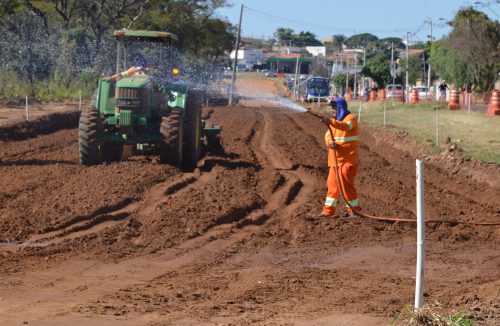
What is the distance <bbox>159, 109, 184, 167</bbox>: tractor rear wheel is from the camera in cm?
1803

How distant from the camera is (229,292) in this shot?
8883 millimetres

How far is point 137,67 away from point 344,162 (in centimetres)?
704

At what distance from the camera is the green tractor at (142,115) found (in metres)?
18.1

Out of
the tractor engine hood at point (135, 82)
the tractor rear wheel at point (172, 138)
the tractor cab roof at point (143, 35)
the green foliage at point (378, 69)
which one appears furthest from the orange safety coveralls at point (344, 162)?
the green foliage at point (378, 69)

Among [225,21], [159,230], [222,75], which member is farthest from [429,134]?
[225,21]

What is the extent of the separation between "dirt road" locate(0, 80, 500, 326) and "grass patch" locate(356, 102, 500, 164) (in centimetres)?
341

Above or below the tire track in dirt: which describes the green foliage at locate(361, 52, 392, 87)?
above

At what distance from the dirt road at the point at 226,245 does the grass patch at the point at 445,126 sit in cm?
341

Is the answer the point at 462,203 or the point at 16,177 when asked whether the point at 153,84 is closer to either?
the point at 16,177

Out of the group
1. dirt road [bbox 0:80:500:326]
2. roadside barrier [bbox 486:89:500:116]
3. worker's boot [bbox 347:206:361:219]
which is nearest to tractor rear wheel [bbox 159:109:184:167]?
dirt road [bbox 0:80:500:326]

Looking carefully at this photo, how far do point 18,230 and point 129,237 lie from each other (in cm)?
152

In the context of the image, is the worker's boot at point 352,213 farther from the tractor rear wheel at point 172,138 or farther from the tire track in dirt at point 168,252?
the tractor rear wheel at point 172,138

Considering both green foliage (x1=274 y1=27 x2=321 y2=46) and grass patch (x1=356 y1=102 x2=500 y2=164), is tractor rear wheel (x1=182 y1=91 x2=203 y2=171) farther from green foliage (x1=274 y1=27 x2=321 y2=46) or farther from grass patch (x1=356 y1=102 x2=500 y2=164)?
green foliage (x1=274 y1=27 x2=321 y2=46)

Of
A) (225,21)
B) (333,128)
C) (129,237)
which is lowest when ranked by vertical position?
(129,237)
